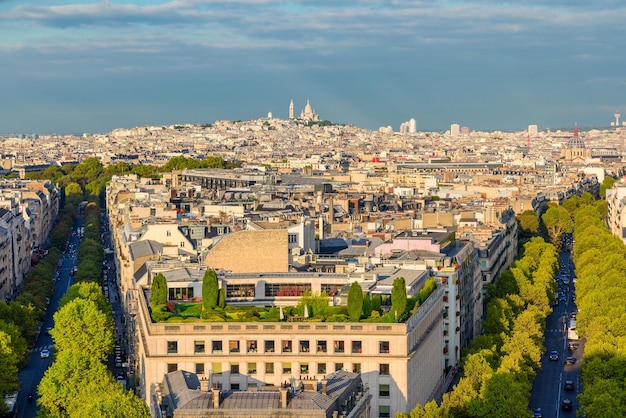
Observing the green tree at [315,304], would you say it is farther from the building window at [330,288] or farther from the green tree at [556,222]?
the green tree at [556,222]

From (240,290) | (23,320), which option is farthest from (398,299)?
(23,320)

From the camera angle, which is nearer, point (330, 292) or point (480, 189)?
point (330, 292)

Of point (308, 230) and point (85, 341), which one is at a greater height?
point (308, 230)

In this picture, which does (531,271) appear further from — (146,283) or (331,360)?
(331,360)

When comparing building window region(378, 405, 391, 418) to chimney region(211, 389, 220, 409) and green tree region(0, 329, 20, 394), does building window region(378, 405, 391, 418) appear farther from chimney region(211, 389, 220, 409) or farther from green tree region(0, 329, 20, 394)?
green tree region(0, 329, 20, 394)

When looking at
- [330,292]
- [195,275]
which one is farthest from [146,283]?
[330,292]

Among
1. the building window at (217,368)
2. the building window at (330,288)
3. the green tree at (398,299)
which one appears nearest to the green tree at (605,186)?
the building window at (330,288)

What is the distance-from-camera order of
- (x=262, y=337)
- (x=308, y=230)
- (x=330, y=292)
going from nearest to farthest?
(x=262, y=337)
(x=330, y=292)
(x=308, y=230)
